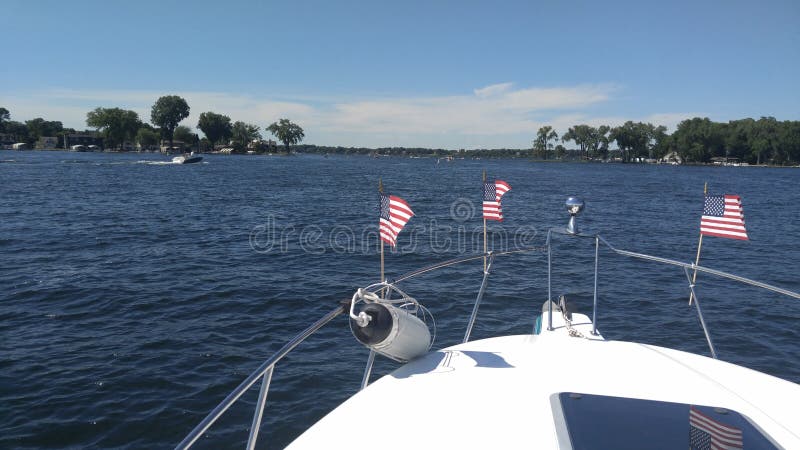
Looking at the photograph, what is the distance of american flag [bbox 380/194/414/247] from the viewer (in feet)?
25.1

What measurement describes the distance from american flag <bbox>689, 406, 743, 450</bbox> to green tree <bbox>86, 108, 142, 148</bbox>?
21939 centimetres

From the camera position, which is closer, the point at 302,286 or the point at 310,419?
the point at 310,419

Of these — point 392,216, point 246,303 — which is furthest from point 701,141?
point 392,216

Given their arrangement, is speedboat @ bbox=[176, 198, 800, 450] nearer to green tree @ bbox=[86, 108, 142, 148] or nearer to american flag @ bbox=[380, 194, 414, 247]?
american flag @ bbox=[380, 194, 414, 247]

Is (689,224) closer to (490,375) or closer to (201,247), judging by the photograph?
(201,247)

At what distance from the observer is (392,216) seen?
7.77 m

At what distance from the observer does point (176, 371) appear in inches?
428

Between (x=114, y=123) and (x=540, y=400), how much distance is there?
21943 centimetres

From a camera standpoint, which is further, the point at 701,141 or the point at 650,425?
the point at 701,141

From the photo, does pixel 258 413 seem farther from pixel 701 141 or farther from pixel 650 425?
pixel 701 141

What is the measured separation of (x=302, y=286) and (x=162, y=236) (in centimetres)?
1332

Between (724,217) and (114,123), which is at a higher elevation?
(114,123)

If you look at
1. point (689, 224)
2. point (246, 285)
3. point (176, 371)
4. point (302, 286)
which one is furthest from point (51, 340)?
point (689, 224)

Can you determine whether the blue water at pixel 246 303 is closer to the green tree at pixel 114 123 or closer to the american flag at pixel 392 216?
the american flag at pixel 392 216
